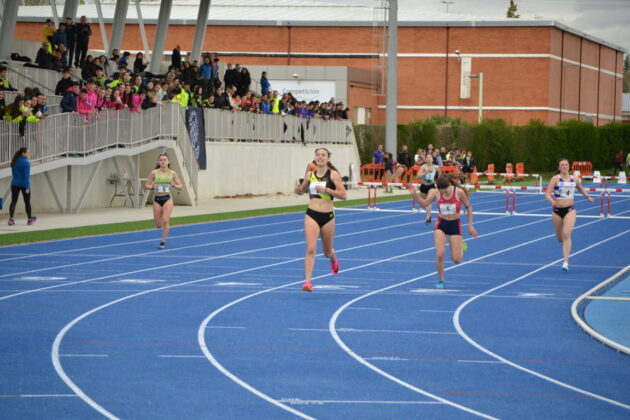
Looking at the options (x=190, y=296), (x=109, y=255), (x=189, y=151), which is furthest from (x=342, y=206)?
(x=190, y=296)

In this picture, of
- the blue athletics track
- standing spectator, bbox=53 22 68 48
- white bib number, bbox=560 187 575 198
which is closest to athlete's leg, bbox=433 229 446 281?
the blue athletics track

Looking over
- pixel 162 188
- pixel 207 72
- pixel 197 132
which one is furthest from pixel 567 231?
pixel 207 72

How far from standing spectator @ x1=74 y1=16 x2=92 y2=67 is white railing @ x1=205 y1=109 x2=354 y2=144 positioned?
15.3ft

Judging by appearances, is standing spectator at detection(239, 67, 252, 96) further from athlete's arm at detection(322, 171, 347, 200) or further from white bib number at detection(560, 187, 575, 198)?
athlete's arm at detection(322, 171, 347, 200)

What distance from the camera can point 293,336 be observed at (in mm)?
12078

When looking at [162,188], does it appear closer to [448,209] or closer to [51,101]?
[448,209]

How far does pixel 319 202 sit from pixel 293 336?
13.2 ft

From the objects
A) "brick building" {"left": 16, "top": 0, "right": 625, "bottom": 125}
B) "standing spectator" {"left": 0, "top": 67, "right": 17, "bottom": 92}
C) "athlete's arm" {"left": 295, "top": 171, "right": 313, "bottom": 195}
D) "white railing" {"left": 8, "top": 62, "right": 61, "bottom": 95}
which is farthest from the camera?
"brick building" {"left": 16, "top": 0, "right": 625, "bottom": 125}

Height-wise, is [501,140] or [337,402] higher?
[501,140]

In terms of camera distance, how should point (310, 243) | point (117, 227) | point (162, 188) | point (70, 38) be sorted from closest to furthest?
point (310, 243), point (162, 188), point (117, 227), point (70, 38)

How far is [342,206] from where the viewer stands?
38.2 metres

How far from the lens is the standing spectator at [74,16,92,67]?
3409 cm

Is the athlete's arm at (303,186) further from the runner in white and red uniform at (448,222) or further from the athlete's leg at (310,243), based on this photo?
the runner in white and red uniform at (448,222)

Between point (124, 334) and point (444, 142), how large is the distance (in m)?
52.4
